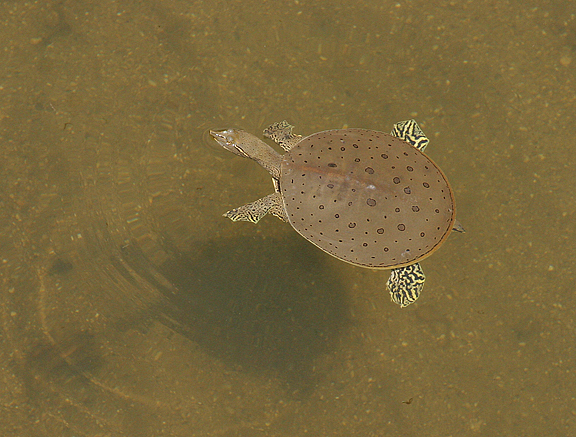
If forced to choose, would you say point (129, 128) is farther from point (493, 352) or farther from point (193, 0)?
point (493, 352)

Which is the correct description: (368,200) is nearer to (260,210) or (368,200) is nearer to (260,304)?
(260,210)

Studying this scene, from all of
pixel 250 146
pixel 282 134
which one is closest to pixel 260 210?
pixel 250 146

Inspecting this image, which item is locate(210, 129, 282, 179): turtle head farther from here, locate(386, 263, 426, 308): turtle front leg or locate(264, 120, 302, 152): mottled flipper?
locate(386, 263, 426, 308): turtle front leg

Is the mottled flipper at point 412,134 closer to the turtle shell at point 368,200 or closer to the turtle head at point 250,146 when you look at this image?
the turtle shell at point 368,200

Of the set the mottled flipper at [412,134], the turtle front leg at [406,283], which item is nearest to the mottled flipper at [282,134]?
the mottled flipper at [412,134]

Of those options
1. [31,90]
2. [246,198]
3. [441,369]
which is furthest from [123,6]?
[441,369]
